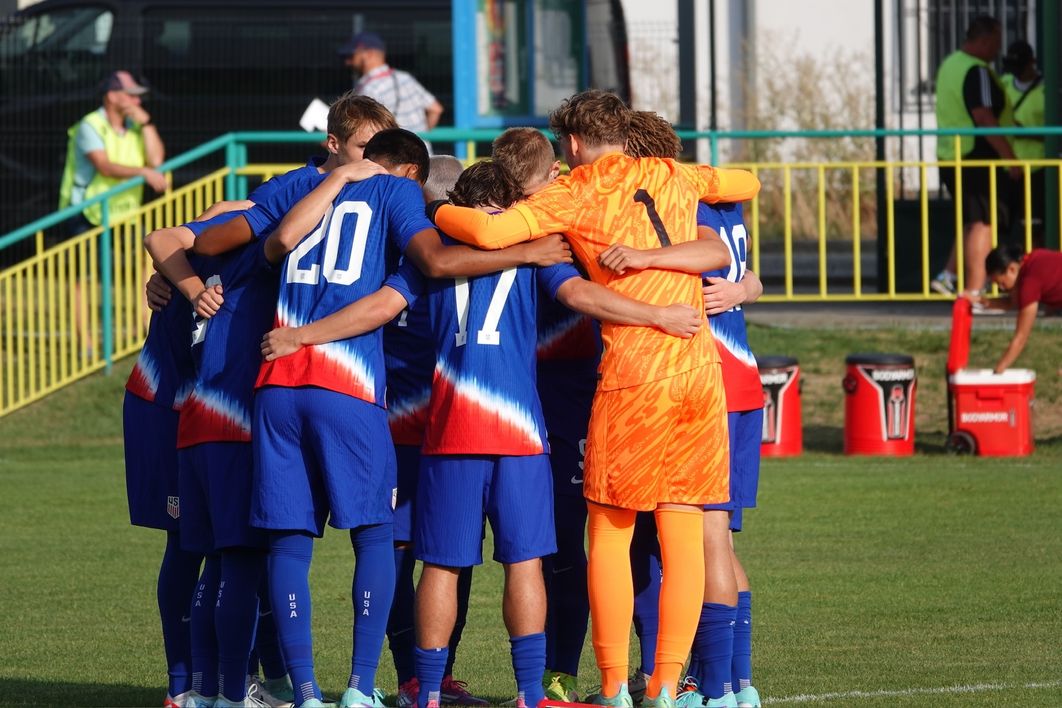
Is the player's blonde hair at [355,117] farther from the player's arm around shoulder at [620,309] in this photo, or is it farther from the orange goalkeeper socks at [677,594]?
the orange goalkeeper socks at [677,594]

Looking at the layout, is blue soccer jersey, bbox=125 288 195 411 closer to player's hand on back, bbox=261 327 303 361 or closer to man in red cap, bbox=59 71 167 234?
player's hand on back, bbox=261 327 303 361

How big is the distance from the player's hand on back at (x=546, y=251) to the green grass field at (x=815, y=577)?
1.65 meters

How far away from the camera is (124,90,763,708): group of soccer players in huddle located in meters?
5.55

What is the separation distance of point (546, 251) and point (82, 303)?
27.5 feet

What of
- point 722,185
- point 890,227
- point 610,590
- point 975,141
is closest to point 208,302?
point 610,590

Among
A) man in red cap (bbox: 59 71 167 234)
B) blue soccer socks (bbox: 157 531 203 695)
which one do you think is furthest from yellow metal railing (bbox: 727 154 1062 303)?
blue soccer socks (bbox: 157 531 203 695)

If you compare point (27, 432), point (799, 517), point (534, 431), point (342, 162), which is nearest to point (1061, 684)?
point (534, 431)

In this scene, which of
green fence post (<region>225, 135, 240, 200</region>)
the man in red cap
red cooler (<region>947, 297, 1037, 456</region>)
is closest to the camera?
red cooler (<region>947, 297, 1037, 456</region>)

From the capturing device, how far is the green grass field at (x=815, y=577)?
655 cm

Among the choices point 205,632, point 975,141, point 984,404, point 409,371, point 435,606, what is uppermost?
point 975,141

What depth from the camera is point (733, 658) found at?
596 centimetres

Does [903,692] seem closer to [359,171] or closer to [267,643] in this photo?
[267,643]

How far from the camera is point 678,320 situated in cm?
555

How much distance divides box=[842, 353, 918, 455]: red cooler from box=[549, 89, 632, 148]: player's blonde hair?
21.4 feet
